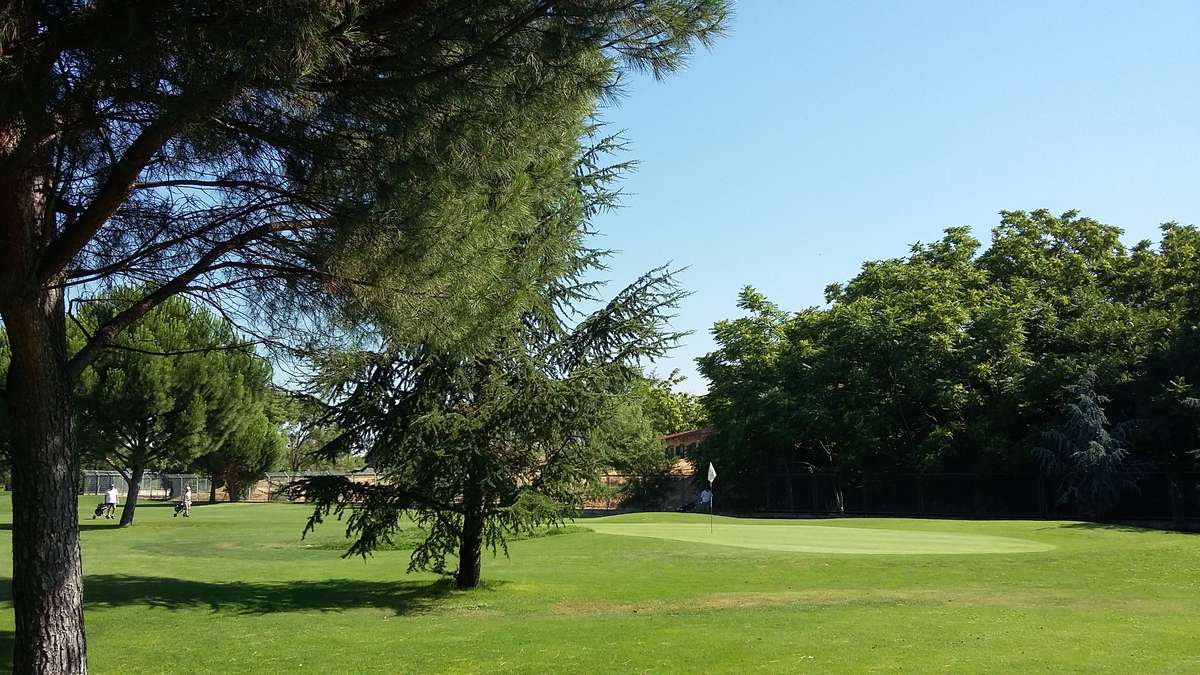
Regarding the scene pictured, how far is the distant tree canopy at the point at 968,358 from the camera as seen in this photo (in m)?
39.0

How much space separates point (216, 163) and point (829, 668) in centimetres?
745

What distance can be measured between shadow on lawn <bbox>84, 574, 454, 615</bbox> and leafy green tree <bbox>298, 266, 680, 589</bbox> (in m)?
0.94

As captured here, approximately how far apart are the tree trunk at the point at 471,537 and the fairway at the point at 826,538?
9.25m

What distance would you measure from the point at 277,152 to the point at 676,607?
32.0 feet

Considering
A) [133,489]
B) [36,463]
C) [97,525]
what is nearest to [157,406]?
[133,489]

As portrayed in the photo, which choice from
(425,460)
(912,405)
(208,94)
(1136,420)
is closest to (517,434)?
(425,460)

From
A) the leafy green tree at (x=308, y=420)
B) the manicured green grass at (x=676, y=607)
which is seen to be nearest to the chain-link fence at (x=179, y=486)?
the manicured green grass at (x=676, y=607)

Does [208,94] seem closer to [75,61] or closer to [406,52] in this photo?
[75,61]

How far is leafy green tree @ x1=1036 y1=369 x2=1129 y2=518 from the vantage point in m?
36.9

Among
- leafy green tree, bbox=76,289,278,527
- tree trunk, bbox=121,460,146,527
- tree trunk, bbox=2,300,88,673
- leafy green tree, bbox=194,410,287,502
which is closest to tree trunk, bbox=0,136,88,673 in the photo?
tree trunk, bbox=2,300,88,673

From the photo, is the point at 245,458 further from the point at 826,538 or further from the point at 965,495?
the point at 826,538

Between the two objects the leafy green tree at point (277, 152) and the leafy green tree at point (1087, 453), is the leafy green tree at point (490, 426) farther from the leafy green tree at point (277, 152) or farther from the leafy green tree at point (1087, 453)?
the leafy green tree at point (1087, 453)

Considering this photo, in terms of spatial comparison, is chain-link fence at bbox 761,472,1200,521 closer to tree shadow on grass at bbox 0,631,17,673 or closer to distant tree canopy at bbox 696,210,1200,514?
distant tree canopy at bbox 696,210,1200,514

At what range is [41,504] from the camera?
8.02 meters
